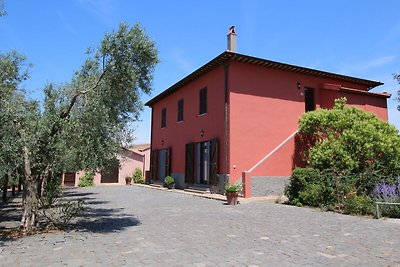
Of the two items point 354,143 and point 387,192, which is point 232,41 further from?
point 387,192

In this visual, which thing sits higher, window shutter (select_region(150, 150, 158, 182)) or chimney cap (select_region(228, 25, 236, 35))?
chimney cap (select_region(228, 25, 236, 35))

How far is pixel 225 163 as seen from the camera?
49.1 feet

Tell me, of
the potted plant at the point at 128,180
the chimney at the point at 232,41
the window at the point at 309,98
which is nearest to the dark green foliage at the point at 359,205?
the window at the point at 309,98

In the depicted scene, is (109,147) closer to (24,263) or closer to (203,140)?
(24,263)

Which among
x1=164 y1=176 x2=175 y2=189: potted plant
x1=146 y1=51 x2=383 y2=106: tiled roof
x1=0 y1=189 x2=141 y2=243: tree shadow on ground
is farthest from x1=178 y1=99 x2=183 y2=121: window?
x1=0 y1=189 x2=141 y2=243: tree shadow on ground

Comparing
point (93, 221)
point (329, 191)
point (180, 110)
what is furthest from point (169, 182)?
point (93, 221)

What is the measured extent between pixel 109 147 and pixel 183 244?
3.22 meters

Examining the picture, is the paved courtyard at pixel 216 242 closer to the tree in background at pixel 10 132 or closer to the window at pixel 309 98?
the tree in background at pixel 10 132

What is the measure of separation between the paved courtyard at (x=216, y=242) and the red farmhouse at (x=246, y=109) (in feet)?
17.8

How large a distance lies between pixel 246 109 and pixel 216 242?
32.0 ft

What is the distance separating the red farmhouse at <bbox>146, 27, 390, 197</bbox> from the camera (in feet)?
49.2

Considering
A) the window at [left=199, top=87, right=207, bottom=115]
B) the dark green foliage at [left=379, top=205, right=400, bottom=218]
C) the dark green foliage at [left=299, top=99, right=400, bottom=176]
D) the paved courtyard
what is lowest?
the paved courtyard

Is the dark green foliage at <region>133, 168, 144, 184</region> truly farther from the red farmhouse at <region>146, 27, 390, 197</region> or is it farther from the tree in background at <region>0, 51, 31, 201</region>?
the tree in background at <region>0, 51, 31, 201</region>

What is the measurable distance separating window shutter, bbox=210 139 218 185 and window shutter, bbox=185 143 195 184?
244 cm
